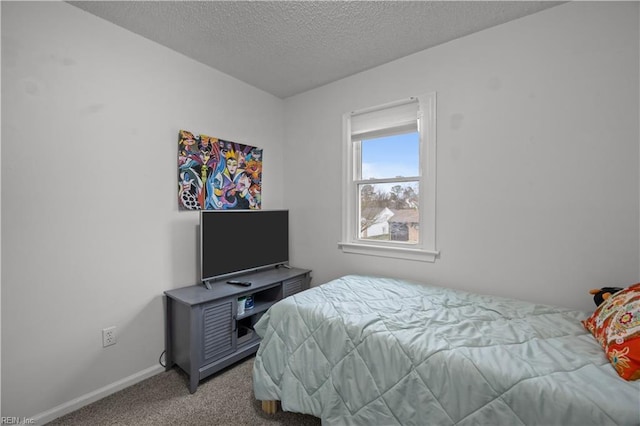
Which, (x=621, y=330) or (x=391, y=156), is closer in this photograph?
(x=621, y=330)

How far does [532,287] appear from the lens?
6.03 ft

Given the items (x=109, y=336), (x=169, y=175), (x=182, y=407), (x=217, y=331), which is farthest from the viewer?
(x=169, y=175)

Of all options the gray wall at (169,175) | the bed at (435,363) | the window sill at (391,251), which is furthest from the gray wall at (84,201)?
the window sill at (391,251)

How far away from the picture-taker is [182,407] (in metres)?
1.74

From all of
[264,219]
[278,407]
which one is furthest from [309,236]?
[278,407]

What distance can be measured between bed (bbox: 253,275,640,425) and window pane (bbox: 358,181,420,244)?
0.64m

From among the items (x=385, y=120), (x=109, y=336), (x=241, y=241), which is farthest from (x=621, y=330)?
(x=109, y=336)

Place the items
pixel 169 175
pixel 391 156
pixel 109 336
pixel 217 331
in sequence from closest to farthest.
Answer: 1. pixel 109 336
2. pixel 217 331
3. pixel 169 175
4. pixel 391 156

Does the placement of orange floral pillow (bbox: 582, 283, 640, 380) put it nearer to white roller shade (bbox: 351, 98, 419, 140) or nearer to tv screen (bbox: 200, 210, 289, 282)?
white roller shade (bbox: 351, 98, 419, 140)

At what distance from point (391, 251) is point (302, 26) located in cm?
187

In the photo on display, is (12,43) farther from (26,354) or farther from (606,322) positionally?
(606,322)

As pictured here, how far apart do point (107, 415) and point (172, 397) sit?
1.15 feet

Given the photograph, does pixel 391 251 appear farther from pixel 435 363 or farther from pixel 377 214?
pixel 435 363

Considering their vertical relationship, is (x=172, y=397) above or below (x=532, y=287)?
below
